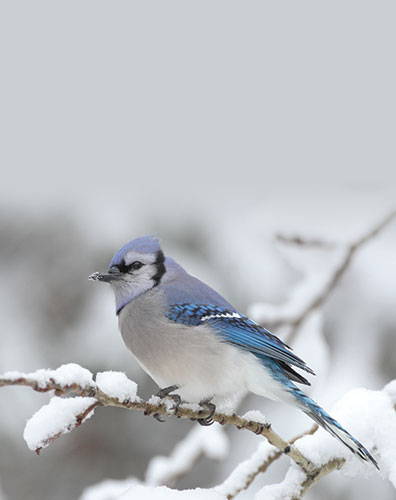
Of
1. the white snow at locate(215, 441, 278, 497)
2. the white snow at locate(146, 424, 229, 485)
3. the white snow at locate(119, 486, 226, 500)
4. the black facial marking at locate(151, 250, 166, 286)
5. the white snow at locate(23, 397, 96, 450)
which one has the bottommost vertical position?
the white snow at locate(146, 424, 229, 485)

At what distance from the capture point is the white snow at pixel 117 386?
3.71 feet

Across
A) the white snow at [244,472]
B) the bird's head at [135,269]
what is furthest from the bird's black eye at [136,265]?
the white snow at [244,472]

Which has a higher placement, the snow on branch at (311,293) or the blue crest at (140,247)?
the blue crest at (140,247)

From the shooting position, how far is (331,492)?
10.5 feet

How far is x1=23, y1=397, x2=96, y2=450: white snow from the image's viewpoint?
1.05m

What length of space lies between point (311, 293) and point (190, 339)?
2.21 ft

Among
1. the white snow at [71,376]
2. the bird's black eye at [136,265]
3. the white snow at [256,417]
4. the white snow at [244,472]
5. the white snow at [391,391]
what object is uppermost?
the white snow at [71,376]

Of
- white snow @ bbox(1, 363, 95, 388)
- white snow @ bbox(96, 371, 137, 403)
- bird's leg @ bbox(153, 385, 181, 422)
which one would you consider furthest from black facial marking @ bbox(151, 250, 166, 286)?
white snow @ bbox(1, 363, 95, 388)

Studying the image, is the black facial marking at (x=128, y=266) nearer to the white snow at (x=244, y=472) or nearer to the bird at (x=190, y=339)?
the bird at (x=190, y=339)

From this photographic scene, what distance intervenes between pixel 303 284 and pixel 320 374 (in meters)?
0.35

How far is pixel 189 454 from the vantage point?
2.43 m

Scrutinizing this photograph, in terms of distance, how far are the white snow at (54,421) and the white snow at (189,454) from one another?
1.28 m

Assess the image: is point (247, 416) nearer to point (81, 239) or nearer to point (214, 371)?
point (214, 371)

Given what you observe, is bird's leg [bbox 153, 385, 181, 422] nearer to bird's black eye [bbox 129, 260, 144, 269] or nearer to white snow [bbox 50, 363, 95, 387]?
bird's black eye [bbox 129, 260, 144, 269]
